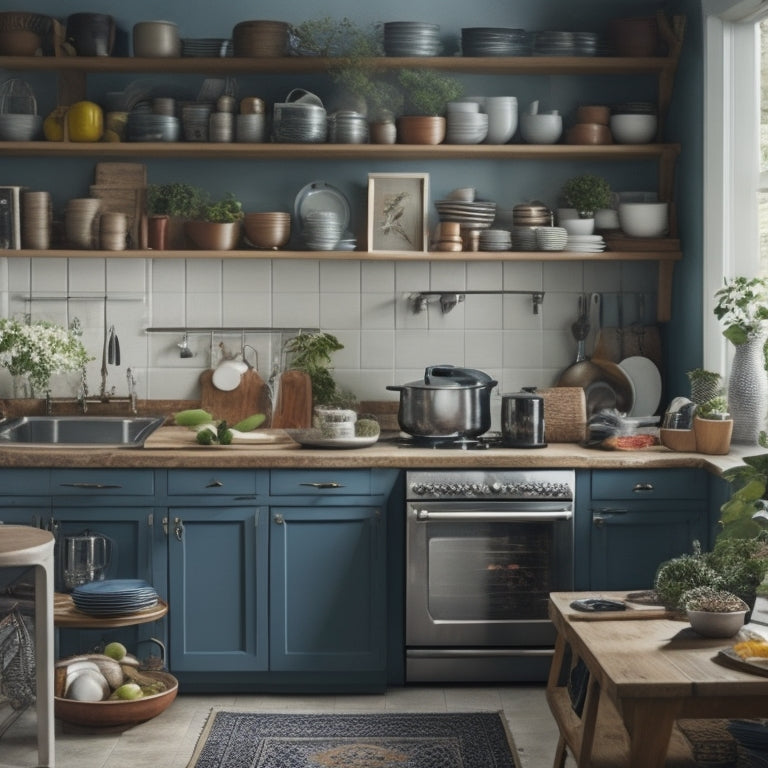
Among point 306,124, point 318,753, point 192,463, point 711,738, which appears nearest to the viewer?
point 711,738

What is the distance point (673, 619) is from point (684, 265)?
7.74 feet

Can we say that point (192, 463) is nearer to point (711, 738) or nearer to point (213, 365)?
point (213, 365)

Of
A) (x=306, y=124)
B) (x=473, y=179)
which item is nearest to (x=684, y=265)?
(x=473, y=179)

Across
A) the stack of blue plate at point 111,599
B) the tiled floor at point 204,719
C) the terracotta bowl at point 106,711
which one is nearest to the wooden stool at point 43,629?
the tiled floor at point 204,719

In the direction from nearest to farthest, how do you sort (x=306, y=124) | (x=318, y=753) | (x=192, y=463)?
(x=318, y=753) < (x=192, y=463) < (x=306, y=124)

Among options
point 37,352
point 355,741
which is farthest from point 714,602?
point 37,352

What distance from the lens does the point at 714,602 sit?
286cm

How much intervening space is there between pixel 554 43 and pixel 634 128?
472mm

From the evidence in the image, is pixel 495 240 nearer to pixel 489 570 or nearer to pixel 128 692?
pixel 489 570

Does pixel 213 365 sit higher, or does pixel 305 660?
pixel 213 365

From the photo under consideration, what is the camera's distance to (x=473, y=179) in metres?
5.27

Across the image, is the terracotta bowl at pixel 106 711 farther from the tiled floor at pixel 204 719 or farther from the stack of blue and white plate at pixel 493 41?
the stack of blue and white plate at pixel 493 41

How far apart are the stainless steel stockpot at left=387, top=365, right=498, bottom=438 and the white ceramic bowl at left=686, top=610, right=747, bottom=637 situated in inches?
76.6

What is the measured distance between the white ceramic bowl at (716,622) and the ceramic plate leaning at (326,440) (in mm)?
1989
